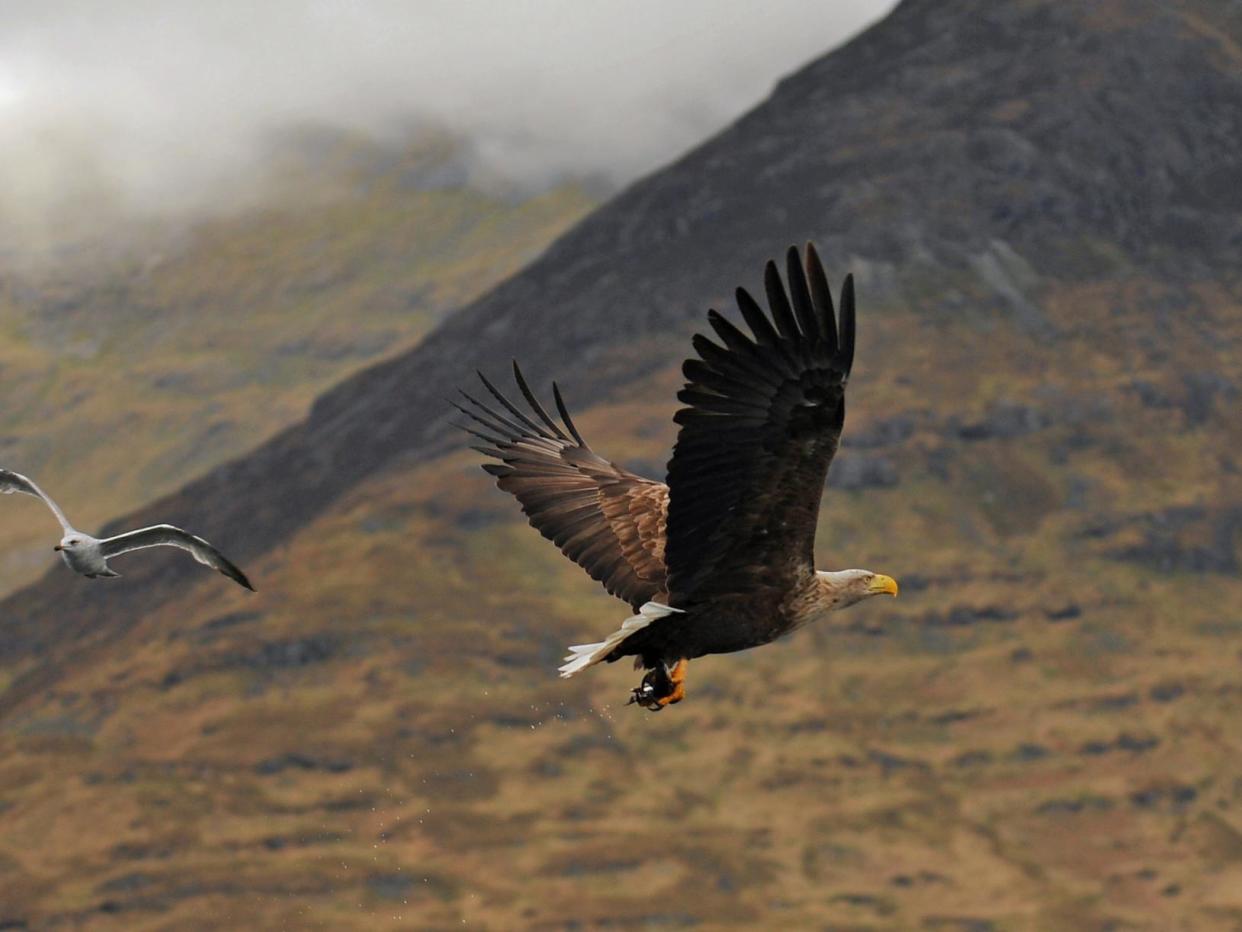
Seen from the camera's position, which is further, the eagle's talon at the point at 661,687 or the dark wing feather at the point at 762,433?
the eagle's talon at the point at 661,687

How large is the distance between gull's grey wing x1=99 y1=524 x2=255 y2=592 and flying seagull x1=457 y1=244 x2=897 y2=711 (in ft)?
12.2

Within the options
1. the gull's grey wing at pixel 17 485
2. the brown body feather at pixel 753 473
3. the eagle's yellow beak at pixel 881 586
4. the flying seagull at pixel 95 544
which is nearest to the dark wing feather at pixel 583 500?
the brown body feather at pixel 753 473

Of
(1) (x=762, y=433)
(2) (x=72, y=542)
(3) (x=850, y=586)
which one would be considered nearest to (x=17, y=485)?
(2) (x=72, y=542)

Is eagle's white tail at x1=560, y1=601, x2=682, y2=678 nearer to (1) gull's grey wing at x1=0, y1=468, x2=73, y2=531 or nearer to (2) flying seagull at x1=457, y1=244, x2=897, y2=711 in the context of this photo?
(2) flying seagull at x1=457, y1=244, x2=897, y2=711

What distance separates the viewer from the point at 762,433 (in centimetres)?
2200

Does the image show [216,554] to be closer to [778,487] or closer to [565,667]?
[565,667]

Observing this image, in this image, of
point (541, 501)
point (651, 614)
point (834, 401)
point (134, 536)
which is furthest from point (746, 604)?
point (134, 536)

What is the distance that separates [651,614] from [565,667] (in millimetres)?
1162

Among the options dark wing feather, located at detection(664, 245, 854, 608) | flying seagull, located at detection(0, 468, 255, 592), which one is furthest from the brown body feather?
flying seagull, located at detection(0, 468, 255, 592)

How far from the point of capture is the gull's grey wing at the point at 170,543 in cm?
2248

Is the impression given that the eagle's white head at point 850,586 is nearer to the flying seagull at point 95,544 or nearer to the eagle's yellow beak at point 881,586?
the eagle's yellow beak at point 881,586

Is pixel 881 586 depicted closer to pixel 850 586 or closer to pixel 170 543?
pixel 850 586

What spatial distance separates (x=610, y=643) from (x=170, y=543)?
4764 millimetres

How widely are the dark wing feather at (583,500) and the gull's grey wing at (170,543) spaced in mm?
3766
